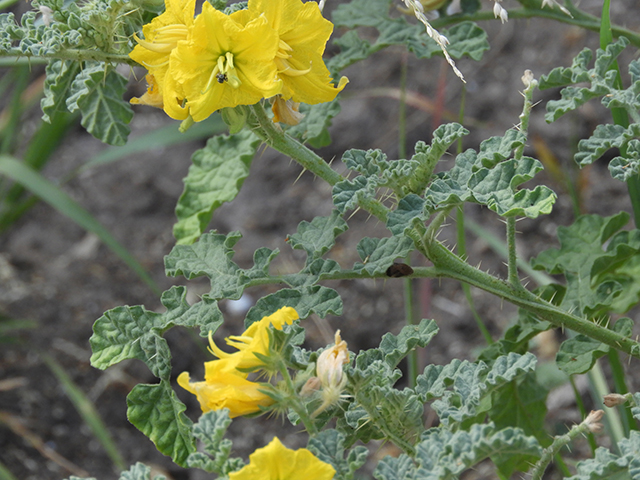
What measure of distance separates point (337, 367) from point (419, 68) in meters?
1.99

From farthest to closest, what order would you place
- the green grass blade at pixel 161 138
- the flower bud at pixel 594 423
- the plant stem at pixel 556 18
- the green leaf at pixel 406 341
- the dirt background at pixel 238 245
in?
the green grass blade at pixel 161 138 → the dirt background at pixel 238 245 → the plant stem at pixel 556 18 → the green leaf at pixel 406 341 → the flower bud at pixel 594 423

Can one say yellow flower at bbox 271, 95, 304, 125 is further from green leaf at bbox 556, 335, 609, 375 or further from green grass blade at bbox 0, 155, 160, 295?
green grass blade at bbox 0, 155, 160, 295

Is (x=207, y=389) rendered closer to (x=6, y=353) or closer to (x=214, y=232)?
(x=214, y=232)

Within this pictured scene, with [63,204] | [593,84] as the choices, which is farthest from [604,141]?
[63,204]

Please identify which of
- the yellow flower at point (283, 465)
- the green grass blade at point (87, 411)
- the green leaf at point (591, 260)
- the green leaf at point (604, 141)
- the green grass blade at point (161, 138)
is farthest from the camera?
the green grass blade at point (161, 138)

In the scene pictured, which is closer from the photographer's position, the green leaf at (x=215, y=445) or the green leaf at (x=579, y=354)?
the green leaf at (x=215, y=445)

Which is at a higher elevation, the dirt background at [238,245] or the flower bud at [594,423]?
the flower bud at [594,423]

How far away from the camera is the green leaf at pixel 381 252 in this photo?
3.15 ft

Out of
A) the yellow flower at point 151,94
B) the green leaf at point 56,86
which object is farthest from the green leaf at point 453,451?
the green leaf at point 56,86

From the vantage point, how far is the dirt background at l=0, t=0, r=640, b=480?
1.95 meters

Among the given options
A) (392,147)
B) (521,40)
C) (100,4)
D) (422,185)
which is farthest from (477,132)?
(100,4)

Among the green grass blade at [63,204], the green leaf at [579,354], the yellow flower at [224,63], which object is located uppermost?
the yellow flower at [224,63]

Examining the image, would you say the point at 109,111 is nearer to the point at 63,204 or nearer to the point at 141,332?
the point at 141,332

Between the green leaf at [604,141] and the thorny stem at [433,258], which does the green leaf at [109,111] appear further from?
the green leaf at [604,141]
